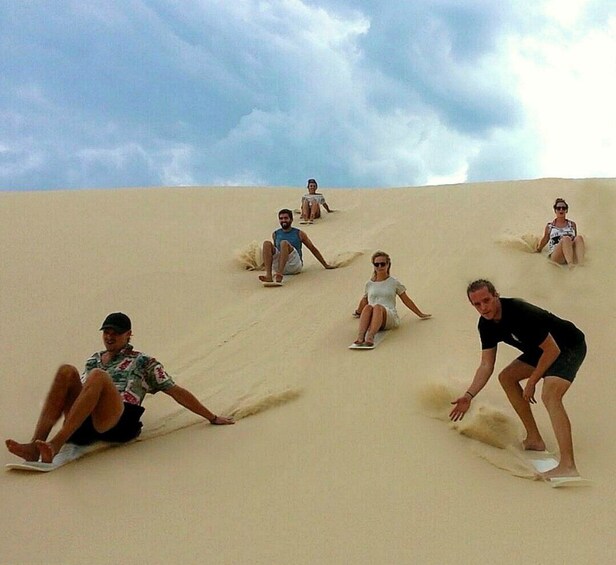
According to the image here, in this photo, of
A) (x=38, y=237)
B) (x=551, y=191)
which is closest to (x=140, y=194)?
(x=38, y=237)

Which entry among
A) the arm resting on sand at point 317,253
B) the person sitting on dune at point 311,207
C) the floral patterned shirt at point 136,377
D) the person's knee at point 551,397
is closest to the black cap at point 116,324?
the floral patterned shirt at point 136,377

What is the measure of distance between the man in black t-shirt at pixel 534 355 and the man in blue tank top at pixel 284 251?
4.13 metres

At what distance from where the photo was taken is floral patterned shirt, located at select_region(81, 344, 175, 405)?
360cm

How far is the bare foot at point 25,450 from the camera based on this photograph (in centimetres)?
323

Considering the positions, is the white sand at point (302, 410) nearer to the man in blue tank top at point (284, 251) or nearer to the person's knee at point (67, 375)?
the man in blue tank top at point (284, 251)

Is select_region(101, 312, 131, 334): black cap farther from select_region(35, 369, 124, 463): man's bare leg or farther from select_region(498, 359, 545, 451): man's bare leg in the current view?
select_region(498, 359, 545, 451): man's bare leg

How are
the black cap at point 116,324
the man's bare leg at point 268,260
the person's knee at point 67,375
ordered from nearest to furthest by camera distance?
the person's knee at point 67,375 < the black cap at point 116,324 < the man's bare leg at point 268,260

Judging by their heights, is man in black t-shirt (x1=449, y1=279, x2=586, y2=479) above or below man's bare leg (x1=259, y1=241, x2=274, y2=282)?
below

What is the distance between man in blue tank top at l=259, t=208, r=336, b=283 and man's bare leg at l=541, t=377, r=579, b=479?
445cm

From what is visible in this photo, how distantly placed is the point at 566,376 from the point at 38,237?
798 cm

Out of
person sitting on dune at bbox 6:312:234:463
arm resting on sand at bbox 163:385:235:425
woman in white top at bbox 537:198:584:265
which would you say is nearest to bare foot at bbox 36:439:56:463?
person sitting on dune at bbox 6:312:234:463

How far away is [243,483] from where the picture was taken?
124 inches

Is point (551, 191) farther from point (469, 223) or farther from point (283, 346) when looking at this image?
point (283, 346)

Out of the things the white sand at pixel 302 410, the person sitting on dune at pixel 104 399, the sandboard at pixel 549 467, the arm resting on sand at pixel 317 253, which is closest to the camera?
the white sand at pixel 302 410
